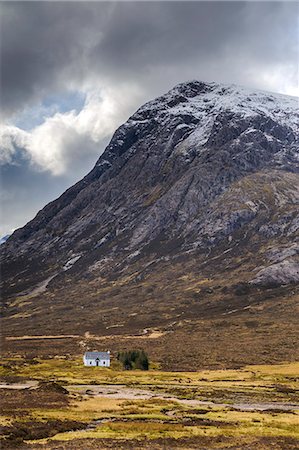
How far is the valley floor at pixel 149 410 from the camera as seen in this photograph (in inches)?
1870

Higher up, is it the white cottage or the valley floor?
the white cottage

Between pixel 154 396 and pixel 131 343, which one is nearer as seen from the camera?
pixel 154 396

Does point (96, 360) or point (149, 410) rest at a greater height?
point (96, 360)

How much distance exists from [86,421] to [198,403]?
25.0m

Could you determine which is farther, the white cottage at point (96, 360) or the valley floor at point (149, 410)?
the white cottage at point (96, 360)

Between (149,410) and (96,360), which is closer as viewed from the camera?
(149,410)

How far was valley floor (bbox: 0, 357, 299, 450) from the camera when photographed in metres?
47.5

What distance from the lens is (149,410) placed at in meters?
68.3

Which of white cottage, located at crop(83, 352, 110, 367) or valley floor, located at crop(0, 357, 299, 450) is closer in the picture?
valley floor, located at crop(0, 357, 299, 450)

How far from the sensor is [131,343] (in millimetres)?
197125

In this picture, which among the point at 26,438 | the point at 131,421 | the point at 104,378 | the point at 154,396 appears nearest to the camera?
the point at 26,438

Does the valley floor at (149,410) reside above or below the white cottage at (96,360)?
below

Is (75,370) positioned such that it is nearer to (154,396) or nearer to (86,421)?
(154,396)

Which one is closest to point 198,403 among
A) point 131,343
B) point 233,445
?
point 233,445
